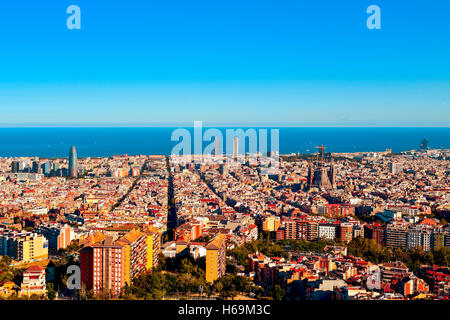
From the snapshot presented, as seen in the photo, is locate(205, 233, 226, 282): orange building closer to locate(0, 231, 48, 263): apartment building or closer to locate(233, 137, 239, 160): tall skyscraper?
locate(0, 231, 48, 263): apartment building

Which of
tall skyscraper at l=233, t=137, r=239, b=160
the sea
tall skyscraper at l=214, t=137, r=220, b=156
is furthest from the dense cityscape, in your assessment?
the sea

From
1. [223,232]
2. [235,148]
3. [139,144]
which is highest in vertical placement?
[139,144]

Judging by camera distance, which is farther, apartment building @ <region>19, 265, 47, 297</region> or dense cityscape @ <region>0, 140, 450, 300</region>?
dense cityscape @ <region>0, 140, 450, 300</region>

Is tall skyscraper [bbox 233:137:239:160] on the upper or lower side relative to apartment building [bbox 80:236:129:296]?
upper

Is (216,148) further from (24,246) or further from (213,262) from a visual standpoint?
(213,262)

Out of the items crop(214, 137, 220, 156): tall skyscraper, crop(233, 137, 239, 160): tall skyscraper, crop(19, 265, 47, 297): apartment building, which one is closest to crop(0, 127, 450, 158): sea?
crop(214, 137, 220, 156): tall skyscraper

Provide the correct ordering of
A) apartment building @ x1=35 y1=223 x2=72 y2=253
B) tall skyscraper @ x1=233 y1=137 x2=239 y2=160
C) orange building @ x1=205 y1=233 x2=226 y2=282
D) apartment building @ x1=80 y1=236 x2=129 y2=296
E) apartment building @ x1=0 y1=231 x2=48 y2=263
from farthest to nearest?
1. tall skyscraper @ x1=233 y1=137 x2=239 y2=160
2. apartment building @ x1=35 y1=223 x2=72 y2=253
3. apartment building @ x1=0 y1=231 x2=48 y2=263
4. orange building @ x1=205 y1=233 x2=226 y2=282
5. apartment building @ x1=80 y1=236 x2=129 y2=296

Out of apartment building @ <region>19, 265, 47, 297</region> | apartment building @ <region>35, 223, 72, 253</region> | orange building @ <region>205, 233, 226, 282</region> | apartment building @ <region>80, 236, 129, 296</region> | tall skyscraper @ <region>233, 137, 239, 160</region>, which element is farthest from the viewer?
tall skyscraper @ <region>233, 137, 239, 160</region>

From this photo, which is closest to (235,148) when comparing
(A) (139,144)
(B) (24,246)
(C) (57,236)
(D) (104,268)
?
(A) (139,144)

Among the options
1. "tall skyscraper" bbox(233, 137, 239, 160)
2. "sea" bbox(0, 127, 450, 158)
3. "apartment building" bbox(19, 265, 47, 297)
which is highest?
"sea" bbox(0, 127, 450, 158)

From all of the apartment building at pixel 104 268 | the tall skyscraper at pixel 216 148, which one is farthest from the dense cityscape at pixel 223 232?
the tall skyscraper at pixel 216 148
